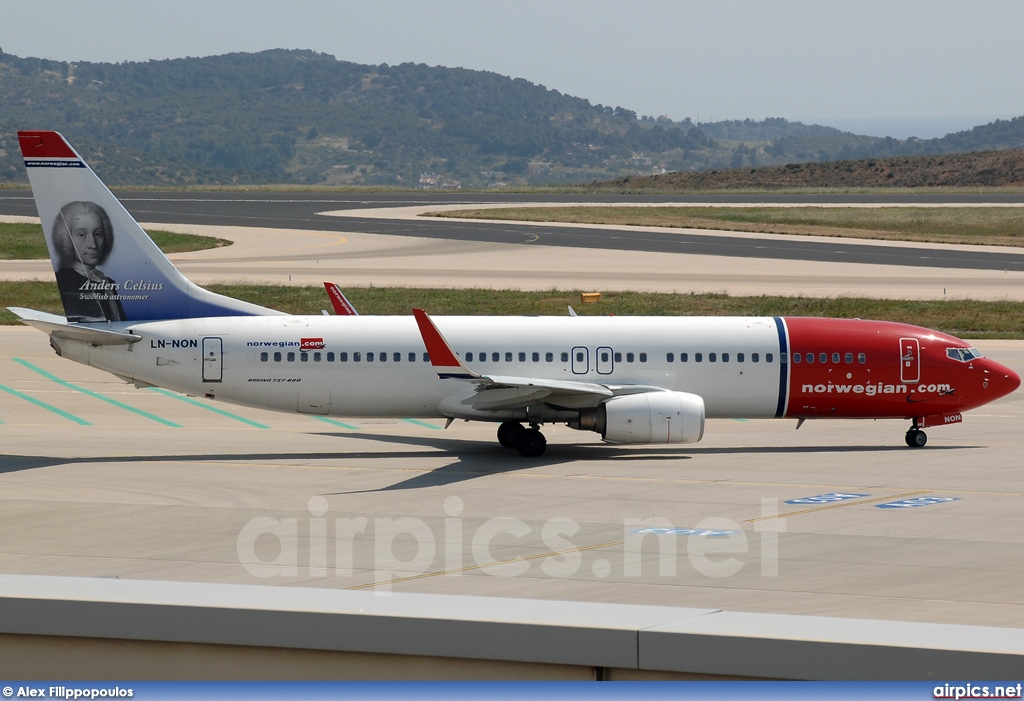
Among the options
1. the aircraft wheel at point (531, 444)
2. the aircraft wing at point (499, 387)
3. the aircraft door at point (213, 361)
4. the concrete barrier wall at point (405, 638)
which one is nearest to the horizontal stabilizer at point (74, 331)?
the aircraft door at point (213, 361)

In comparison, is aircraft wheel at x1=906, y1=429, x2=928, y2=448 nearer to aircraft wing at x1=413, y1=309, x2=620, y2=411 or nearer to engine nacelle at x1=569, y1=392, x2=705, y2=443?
engine nacelle at x1=569, y1=392, x2=705, y2=443

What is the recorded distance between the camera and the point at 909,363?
34.6 metres

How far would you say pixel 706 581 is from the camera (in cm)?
1972

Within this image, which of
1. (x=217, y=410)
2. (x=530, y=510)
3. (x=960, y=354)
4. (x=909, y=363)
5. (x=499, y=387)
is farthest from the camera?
(x=217, y=410)

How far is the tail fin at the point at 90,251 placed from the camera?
32.8 m

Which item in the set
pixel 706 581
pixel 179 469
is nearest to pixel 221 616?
pixel 706 581

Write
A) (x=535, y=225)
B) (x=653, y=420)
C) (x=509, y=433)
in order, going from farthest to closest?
(x=535, y=225)
(x=509, y=433)
(x=653, y=420)

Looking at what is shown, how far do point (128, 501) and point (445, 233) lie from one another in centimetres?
7634

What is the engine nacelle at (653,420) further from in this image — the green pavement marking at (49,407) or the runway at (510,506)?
the green pavement marking at (49,407)

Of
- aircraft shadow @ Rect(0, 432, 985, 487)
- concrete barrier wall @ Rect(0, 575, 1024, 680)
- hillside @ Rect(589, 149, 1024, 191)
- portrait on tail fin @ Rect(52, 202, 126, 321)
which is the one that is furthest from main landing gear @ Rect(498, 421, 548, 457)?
hillside @ Rect(589, 149, 1024, 191)

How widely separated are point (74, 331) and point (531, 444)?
38.7 ft

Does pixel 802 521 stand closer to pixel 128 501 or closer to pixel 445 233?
pixel 128 501

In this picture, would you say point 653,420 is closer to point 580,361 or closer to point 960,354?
point 580,361

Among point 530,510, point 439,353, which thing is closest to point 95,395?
point 439,353
